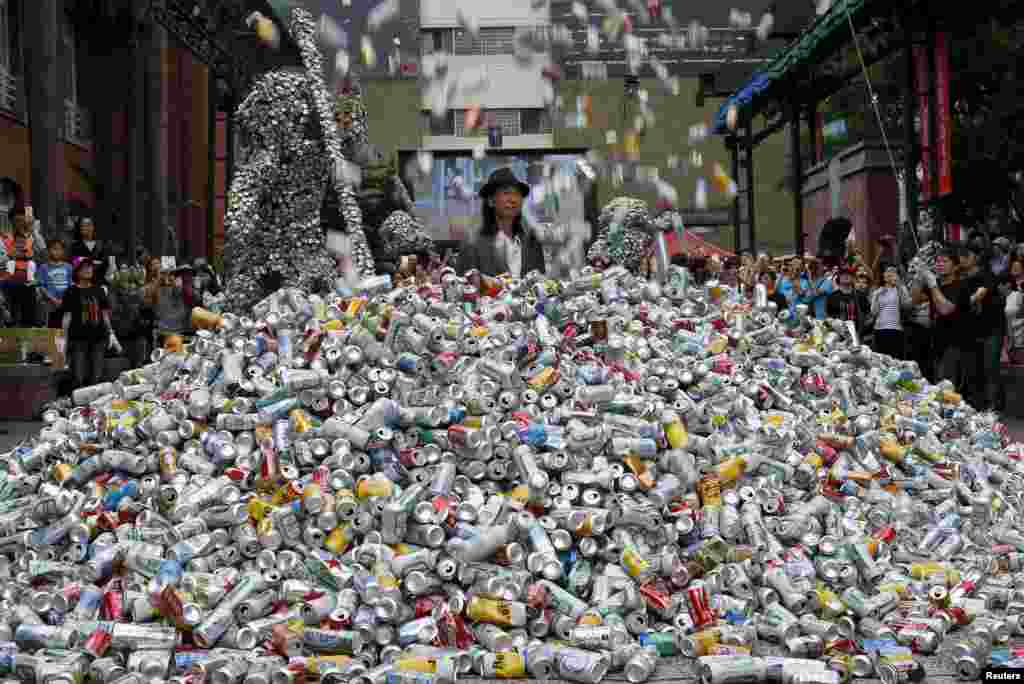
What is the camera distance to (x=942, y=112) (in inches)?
742

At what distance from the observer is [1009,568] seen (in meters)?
5.43

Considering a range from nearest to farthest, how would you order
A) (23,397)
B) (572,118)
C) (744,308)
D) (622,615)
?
(622,615) < (744,308) < (23,397) < (572,118)

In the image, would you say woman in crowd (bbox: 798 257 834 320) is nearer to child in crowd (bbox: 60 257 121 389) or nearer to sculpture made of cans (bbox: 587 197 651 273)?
sculpture made of cans (bbox: 587 197 651 273)

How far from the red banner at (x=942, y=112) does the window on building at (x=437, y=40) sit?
84.7 feet

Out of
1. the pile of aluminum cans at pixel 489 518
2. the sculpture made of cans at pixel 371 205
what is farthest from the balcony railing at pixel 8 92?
the pile of aluminum cans at pixel 489 518

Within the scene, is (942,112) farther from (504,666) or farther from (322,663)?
(322,663)

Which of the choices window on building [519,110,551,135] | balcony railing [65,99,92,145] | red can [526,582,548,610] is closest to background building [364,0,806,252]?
window on building [519,110,551,135]

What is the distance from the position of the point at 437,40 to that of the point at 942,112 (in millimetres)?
27143

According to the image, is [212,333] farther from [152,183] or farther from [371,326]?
[152,183]

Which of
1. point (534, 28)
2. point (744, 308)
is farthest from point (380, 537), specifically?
point (534, 28)

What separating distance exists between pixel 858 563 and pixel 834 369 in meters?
2.37

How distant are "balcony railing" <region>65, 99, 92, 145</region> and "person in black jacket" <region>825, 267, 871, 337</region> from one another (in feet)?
65.8

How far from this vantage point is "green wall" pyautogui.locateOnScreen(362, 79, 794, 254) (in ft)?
149

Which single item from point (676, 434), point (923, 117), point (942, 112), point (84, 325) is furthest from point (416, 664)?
point (923, 117)
